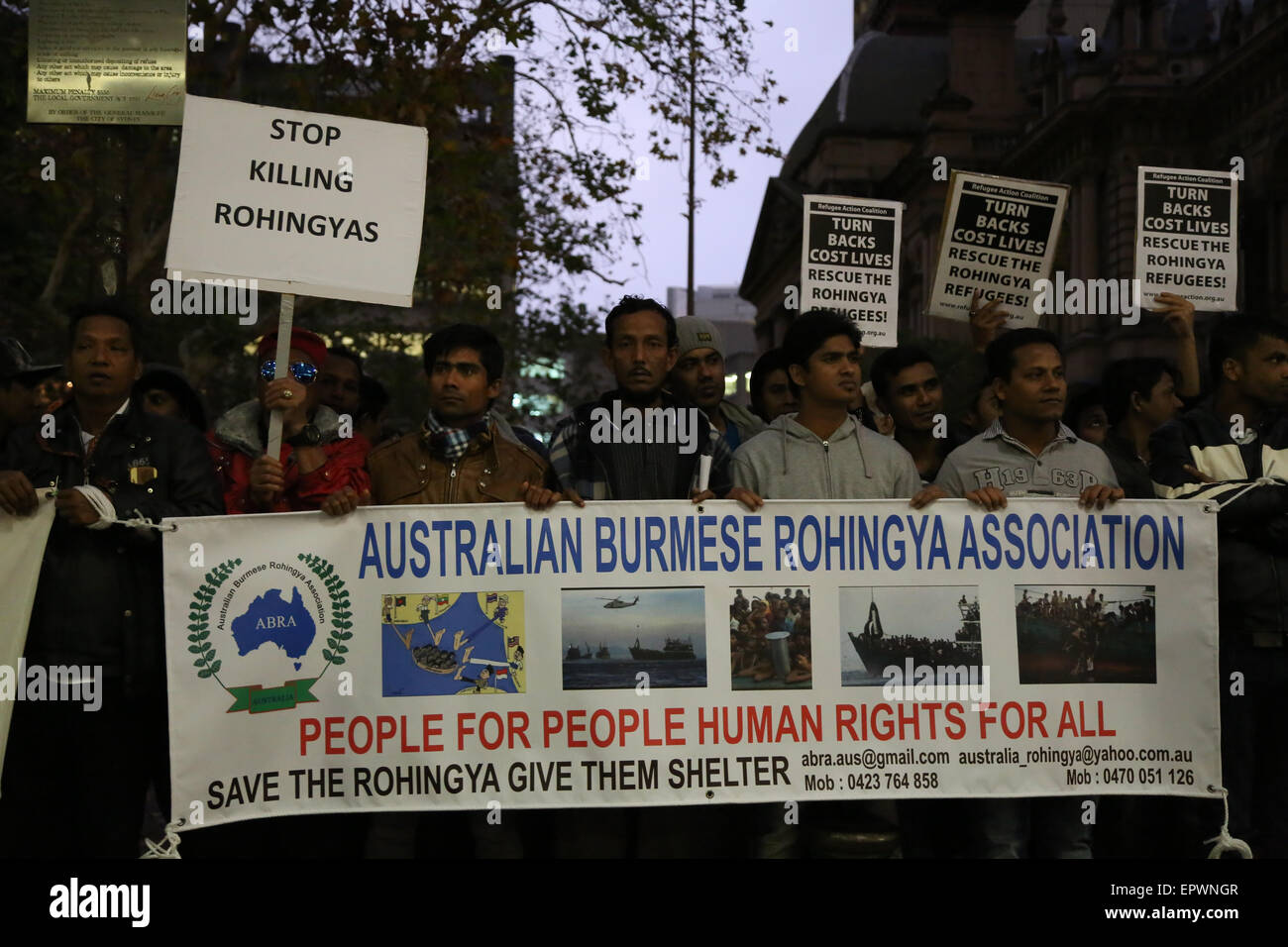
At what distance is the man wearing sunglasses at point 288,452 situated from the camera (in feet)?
17.3

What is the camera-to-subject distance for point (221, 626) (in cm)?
500

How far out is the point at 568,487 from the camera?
17.4 feet

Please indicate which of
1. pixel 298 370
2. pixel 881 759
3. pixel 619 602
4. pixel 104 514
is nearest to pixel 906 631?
pixel 881 759

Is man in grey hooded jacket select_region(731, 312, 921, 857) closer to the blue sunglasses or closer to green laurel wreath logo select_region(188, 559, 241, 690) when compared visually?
the blue sunglasses

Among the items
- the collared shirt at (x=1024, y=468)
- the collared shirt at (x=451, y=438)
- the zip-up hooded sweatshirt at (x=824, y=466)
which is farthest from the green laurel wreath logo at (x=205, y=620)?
the collared shirt at (x=1024, y=468)

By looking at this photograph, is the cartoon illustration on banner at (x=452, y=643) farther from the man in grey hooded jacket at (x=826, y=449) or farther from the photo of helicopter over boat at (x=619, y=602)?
the man in grey hooded jacket at (x=826, y=449)

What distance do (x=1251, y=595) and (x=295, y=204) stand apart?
3693mm

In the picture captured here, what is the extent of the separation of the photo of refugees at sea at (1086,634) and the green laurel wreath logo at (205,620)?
2.73m

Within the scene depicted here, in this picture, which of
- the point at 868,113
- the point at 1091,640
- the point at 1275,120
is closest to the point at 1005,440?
the point at 1091,640

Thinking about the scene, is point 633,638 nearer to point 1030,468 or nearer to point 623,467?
point 623,467

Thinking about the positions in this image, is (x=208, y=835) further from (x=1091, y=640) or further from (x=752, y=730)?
(x=1091, y=640)

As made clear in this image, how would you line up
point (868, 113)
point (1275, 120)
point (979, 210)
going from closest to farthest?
point (979, 210) → point (1275, 120) → point (868, 113)
